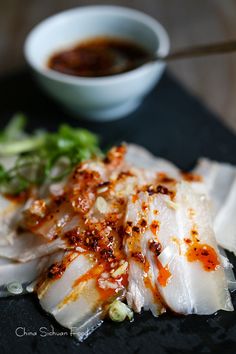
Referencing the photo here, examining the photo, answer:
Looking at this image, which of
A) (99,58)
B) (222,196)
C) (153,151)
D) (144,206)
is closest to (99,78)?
(99,58)

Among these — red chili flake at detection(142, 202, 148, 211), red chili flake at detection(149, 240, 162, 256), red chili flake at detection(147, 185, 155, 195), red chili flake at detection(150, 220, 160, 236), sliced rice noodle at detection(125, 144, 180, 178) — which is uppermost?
red chili flake at detection(147, 185, 155, 195)

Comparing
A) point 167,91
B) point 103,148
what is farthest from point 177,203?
point 167,91

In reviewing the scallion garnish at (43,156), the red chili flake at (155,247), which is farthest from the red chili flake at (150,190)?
the scallion garnish at (43,156)

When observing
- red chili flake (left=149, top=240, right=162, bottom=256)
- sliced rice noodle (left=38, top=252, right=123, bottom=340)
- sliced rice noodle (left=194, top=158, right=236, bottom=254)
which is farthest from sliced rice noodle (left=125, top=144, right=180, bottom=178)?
sliced rice noodle (left=38, top=252, right=123, bottom=340)

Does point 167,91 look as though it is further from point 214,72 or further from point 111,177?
point 111,177

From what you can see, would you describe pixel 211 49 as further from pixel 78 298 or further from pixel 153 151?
pixel 78 298

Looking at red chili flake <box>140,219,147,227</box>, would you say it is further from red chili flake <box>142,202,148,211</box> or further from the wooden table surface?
the wooden table surface
